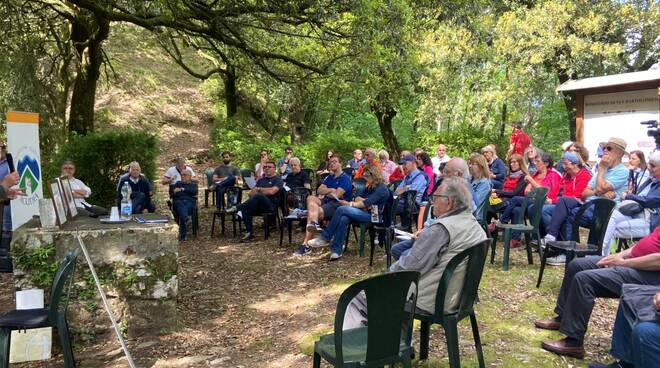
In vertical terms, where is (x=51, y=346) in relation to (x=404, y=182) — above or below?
below

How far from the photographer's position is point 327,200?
7.15 meters

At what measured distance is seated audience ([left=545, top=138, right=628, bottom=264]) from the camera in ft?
18.2

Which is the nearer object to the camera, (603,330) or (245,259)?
(603,330)

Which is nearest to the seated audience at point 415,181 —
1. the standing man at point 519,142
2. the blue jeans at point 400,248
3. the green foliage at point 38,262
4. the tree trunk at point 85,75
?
the blue jeans at point 400,248

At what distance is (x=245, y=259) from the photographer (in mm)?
6785

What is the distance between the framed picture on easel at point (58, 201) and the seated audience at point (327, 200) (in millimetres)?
3032

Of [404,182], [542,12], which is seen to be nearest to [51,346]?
[404,182]

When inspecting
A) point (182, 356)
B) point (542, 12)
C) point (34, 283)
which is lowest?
point (182, 356)

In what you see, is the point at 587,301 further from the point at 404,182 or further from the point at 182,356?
the point at 404,182

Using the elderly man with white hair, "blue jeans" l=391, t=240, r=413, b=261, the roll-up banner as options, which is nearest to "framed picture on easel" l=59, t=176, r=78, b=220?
the roll-up banner

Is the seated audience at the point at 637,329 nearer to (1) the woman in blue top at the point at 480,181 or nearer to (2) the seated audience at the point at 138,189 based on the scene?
(1) the woman in blue top at the point at 480,181

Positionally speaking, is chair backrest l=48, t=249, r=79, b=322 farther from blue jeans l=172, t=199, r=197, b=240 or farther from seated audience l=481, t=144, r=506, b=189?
seated audience l=481, t=144, r=506, b=189

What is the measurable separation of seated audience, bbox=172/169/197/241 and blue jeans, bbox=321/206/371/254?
9.23ft

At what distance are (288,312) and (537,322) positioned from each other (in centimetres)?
210
